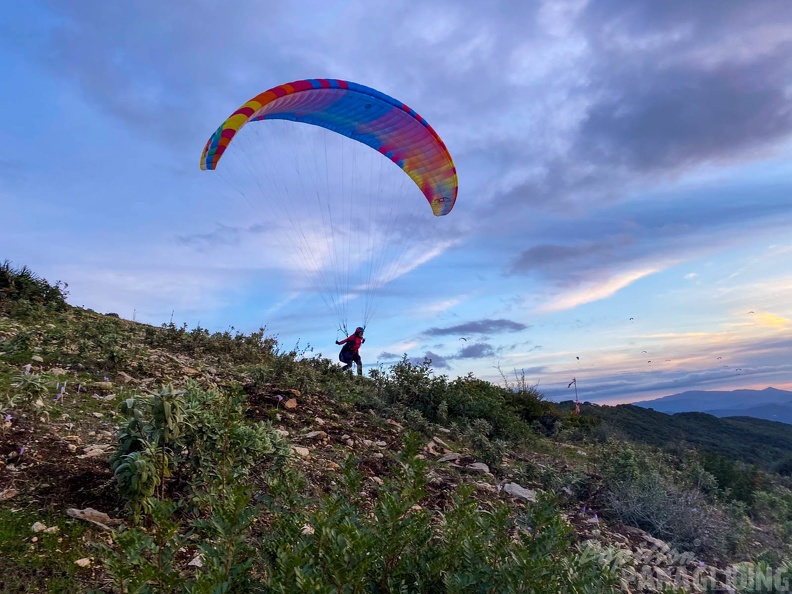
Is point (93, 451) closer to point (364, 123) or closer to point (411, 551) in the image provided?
point (411, 551)

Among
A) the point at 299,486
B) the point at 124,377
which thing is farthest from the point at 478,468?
the point at 124,377

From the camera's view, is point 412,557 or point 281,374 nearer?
point 412,557

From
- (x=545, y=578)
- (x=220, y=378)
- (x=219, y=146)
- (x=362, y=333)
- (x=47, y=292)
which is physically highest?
(x=219, y=146)

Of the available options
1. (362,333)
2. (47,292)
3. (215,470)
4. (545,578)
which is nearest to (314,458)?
(215,470)

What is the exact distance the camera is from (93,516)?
3660 mm

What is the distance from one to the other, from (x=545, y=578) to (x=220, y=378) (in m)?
7.11

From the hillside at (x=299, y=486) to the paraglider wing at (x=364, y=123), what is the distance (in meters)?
4.80

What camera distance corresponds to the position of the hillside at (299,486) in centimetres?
249

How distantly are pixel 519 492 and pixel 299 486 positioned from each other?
14.2 feet

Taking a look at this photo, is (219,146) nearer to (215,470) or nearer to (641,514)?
(215,470)

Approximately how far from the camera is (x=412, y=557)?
2.77m

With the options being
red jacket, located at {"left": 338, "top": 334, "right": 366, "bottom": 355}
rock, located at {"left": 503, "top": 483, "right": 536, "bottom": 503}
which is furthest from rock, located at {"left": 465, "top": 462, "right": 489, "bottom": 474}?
red jacket, located at {"left": 338, "top": 334, "right": 366, "bottom": 355}

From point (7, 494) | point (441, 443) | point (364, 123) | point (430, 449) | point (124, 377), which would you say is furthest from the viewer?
point (364, 123)

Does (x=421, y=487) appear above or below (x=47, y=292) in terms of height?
below
